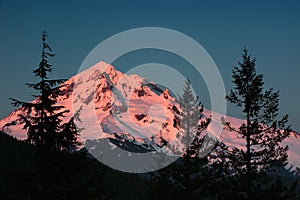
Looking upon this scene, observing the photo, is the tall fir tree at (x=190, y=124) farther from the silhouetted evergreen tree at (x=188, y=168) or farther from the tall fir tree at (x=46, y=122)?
the tall fir tree at (x=46, y=122)

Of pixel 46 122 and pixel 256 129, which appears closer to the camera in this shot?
pixel 46 122

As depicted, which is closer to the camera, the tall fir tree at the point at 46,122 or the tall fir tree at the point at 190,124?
the tall fir tree at the point at 46,122

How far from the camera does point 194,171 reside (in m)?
23.8

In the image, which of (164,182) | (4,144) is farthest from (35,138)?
(4,144)

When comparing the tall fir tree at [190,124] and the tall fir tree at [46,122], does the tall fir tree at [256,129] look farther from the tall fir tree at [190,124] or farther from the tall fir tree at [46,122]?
the tall fir tree at [46,122]

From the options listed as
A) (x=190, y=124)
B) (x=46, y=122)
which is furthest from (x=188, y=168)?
(x=46, y=122)

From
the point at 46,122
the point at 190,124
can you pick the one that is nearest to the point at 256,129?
the point at 190,124

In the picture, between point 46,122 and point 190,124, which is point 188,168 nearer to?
point 190,124

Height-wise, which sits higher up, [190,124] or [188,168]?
[190,124]

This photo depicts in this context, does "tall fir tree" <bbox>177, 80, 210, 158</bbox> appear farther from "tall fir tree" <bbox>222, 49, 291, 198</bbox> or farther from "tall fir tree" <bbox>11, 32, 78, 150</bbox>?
"tall fir tree" <bbox>11, 32, 78, 150</bbox>

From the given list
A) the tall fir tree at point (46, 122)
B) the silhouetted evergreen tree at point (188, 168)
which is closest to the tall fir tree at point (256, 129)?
the silhouetted evergreen tree at point (188, 168)

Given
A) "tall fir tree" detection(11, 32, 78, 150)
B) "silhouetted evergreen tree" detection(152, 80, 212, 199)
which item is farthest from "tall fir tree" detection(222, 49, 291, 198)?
"tall fir tree" detection(11, 32, 78, 150)

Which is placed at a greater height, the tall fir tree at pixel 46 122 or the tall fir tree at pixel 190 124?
the tall fir tree at pixel 190 124

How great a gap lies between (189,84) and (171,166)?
4.72 m
